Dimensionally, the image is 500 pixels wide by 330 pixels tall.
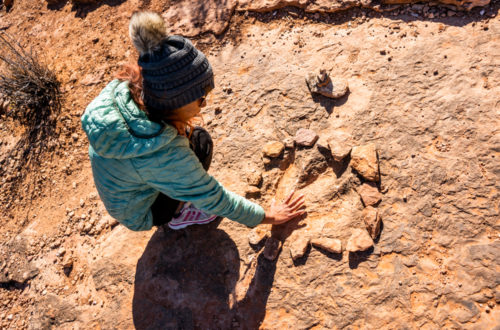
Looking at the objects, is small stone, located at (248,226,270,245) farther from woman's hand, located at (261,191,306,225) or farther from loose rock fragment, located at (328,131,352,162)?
loose rock fragment, located at (328,131,352,162)

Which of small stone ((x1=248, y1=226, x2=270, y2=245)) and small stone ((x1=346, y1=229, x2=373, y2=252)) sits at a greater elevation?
small stone ((x1=346, y1=229, x2=373, y2=252))

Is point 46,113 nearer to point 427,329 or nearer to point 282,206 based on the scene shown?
point 282,206

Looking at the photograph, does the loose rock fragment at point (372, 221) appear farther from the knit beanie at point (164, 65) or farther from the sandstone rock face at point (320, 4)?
the sandstone rock face at point (320, 4)

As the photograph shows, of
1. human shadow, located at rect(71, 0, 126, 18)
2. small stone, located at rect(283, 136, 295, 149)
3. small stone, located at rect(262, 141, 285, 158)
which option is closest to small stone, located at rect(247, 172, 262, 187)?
small stone, located at rect(262, 141, 285, 158)

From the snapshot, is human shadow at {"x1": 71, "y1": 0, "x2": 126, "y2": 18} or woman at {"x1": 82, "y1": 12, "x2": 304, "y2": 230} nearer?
woman at {"x1": 82, "y1": 12, "x2": 304, "y2": 230}

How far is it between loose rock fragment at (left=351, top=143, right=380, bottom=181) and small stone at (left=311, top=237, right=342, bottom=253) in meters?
0.45

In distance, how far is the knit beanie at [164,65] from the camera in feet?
4.62

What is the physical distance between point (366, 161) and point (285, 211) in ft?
1.98

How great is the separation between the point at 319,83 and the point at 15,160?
333cm

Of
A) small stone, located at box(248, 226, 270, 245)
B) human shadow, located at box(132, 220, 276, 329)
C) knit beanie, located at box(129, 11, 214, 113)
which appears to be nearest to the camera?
knit beanie, located at box(129, 11, 214, 113)

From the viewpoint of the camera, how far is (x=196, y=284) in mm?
2277

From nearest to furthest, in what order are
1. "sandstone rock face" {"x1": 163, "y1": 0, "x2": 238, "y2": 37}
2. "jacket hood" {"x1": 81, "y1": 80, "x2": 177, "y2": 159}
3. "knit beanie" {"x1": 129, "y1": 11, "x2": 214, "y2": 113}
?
"knit beanie" {"x1": 129, "y1": 11, "x2": 214, "y2": 113} < "jacket hood" {"x1": 81, "y1": 80, "x2": 177, "y2": 159} < "sandstone rock face" {"x1": 163, "y1": 0, "x2": 238, "y2": 37}

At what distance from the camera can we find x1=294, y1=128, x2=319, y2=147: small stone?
7.92ft

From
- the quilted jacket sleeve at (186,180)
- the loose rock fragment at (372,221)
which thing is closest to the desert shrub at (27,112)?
the quilted jacket sleeve at (186,180)
